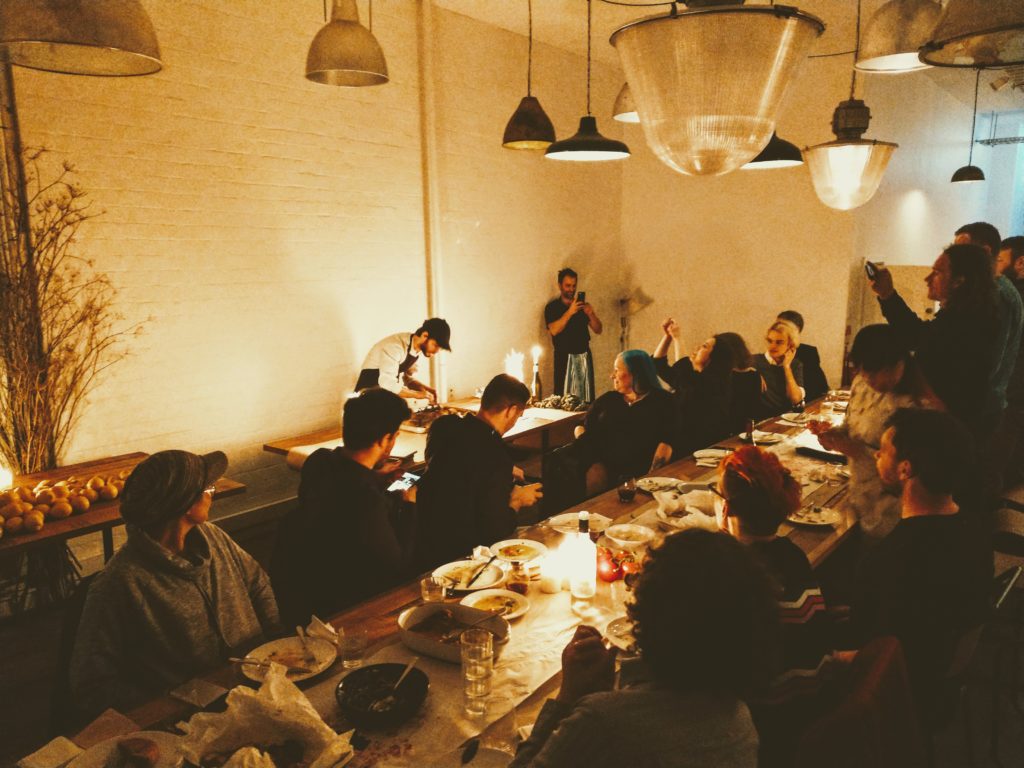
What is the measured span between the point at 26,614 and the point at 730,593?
4.13 metres

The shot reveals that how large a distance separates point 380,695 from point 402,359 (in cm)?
389

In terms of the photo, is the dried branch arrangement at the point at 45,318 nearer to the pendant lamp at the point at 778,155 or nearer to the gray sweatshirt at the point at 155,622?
the gray sweatshirt at the point at 155,622

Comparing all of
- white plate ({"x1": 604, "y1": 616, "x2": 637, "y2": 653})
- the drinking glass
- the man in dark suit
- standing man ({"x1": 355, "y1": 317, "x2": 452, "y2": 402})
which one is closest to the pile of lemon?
standing man ({"x1": 355, "y1": 317, "x2": 452, "y2": 402})

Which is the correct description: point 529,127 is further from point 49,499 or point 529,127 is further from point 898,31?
point 49,499

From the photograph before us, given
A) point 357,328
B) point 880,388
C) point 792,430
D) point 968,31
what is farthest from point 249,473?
point 968,31

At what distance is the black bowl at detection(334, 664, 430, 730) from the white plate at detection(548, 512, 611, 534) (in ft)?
3.42

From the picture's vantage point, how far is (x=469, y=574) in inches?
90.6

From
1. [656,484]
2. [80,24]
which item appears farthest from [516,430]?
[80,24]

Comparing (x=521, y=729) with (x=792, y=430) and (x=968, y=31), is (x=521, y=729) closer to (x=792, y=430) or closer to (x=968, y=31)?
(x=968, y=31)

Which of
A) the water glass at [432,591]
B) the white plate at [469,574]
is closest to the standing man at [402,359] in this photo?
the white plate at [469,574]

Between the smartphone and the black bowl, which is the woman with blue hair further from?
the black bowl

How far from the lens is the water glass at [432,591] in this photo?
2.16 meters

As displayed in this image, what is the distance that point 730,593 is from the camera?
1.22m

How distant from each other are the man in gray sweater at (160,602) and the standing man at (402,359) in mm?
3014
